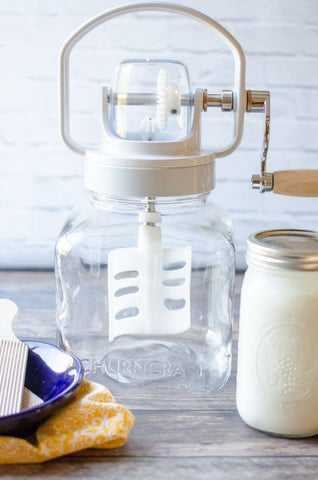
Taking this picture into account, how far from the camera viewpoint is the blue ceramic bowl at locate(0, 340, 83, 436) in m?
0.71

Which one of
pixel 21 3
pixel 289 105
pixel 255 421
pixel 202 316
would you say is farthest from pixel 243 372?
pixel 21 3

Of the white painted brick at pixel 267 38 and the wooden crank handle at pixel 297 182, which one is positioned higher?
the white painted brick at pixel 267 38

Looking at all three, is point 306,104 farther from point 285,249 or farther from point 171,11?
point 285,249

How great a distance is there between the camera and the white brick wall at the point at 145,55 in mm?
1239

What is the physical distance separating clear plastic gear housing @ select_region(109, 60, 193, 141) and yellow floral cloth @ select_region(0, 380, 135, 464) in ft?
0.97

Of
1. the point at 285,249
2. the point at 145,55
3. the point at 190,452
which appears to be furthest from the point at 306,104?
the point at 190,452

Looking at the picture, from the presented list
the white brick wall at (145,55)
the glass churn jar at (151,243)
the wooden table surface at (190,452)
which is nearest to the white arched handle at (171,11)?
the glass churn jar at (151,243)

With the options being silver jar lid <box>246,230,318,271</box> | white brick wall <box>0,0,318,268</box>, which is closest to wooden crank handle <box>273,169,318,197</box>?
silver jar lid <box>246,230,318,271</box>

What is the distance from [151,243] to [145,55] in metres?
0.51

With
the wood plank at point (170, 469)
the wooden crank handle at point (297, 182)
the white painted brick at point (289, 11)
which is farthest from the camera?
the white painted brick at point (289, 11)

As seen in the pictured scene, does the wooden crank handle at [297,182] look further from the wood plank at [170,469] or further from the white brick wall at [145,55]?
the white brick wall at [145,55]

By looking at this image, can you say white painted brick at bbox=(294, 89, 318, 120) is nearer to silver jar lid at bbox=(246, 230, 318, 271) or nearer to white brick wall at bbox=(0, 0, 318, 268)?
white brick wall at bbox=(0, 0, 318, 268)

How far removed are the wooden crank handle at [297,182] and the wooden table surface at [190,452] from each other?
0.23m

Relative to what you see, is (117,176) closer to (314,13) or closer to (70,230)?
(70,230)
